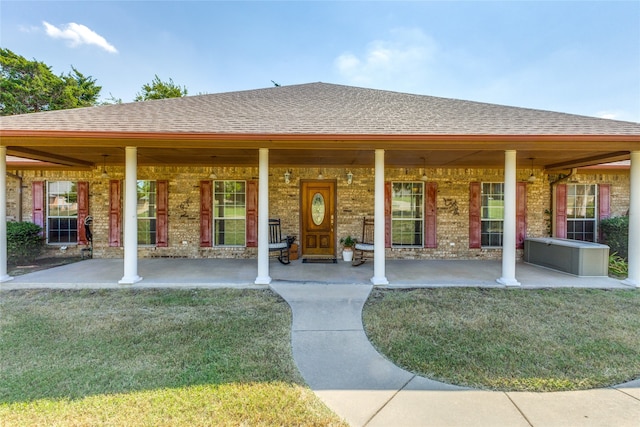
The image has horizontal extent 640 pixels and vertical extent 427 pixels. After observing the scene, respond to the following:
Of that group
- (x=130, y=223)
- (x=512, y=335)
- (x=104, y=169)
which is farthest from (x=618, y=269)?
(x=104, y=169)

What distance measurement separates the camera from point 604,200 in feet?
28.2

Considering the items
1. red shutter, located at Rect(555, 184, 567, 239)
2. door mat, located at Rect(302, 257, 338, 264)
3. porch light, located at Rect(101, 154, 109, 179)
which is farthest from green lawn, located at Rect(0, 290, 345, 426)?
red shutter, located at Rect(555, 184, 567, 239)

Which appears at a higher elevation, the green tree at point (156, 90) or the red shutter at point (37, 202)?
the green tree at point (156, 90)

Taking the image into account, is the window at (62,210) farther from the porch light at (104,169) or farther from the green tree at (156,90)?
the green tree at (156,90)

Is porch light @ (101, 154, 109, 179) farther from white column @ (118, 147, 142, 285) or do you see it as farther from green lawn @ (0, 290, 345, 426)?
green lawn @ (0, 290, 345, 426)

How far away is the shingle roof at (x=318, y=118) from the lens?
5.14 meters

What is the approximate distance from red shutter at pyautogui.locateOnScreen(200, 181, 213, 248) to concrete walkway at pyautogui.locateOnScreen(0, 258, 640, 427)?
1493 mm

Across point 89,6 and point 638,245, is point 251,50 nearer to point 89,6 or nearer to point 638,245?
point 89,6

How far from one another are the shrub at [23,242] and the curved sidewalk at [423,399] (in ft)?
28.5

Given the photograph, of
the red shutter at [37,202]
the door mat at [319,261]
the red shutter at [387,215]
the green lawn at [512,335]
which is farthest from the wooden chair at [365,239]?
the red shutter at [37,202]

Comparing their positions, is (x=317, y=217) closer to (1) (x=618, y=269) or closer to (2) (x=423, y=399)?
(2) (x=423, y=399)

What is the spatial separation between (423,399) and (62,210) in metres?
10.5

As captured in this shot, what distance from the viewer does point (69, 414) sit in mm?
2223

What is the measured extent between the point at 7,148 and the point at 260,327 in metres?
6.53
